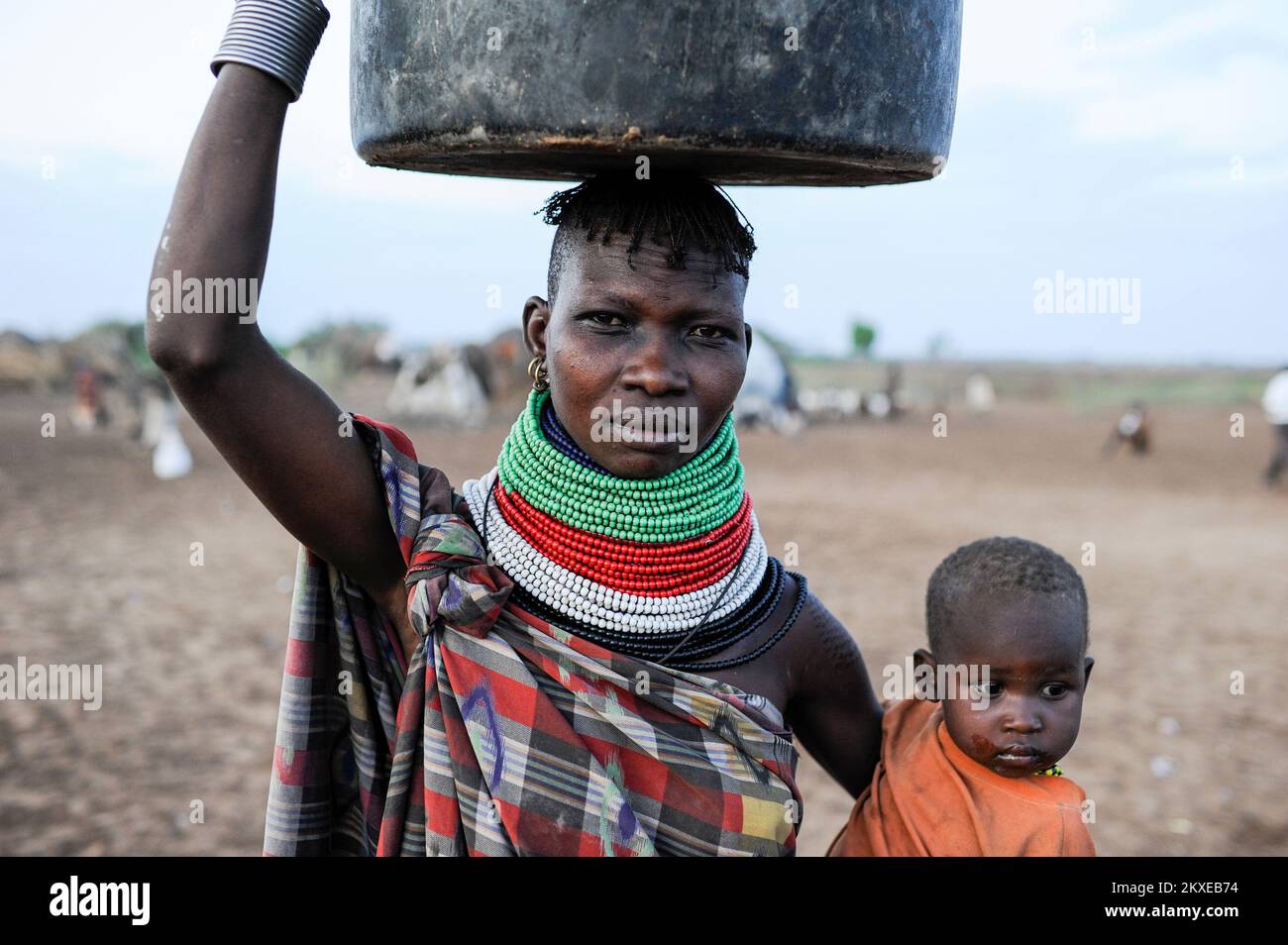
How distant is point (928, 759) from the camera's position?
2.05 m

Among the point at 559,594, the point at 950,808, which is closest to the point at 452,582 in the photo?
the point at 559,594

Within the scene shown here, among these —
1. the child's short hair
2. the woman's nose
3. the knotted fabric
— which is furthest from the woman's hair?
the child's short hair

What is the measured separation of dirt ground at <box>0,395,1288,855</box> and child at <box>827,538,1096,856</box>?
3.07m

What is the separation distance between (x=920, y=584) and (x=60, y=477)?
10054mm

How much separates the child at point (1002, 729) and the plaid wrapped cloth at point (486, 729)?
11.2 inches

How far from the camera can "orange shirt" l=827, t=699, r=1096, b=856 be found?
6.27 ft

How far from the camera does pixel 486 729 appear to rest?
1695 mm

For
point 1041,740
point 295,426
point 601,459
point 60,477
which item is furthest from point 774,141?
point 60,477

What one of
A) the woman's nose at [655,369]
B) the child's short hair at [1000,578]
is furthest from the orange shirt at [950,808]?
the woman's nose at [655,369]

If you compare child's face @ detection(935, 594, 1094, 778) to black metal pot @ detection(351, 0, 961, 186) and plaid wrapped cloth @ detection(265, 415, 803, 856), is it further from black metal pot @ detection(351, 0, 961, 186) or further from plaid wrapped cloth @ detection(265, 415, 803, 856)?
black metal pot @ detection(351, 0, 961, 186)

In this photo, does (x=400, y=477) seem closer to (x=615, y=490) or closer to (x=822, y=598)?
(x=615, y=490)

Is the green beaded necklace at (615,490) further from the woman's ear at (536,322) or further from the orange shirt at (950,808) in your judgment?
the orange shirt at (950,808)

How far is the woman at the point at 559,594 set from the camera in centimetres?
169
